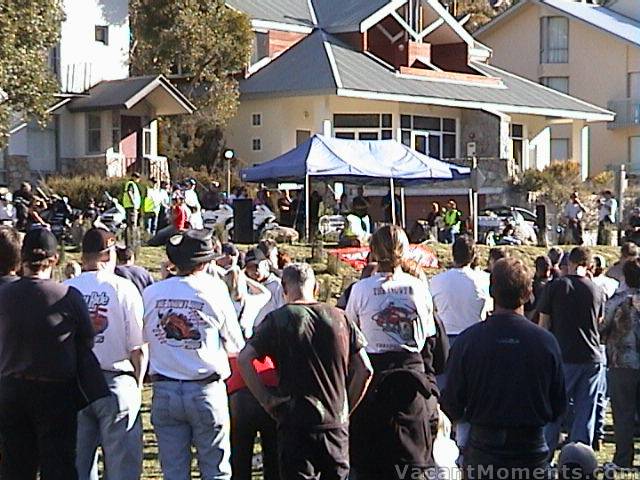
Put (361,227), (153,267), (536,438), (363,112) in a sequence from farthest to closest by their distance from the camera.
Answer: (363,112) → (361,227) → (153,267) → (536,438)

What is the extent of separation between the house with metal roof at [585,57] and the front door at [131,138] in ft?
64.1

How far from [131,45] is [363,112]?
827 cm

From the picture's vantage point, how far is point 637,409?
10250 mm

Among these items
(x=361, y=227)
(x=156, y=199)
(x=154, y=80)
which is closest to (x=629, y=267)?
(x=361, y=227)

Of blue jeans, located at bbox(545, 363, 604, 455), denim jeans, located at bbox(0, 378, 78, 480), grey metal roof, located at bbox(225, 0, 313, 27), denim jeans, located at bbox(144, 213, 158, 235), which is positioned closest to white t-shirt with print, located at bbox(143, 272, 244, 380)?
denim jeans, located at bbox(0, 378, 78, 480)

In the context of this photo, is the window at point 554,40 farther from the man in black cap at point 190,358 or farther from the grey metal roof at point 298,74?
the man in black cap at point 190,358

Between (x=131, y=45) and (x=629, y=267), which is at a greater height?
(x=131, y=45)

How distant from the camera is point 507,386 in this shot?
20.9ft

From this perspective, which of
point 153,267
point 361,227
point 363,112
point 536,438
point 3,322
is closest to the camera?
point 536,438

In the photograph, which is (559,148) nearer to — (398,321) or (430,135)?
(430,135)

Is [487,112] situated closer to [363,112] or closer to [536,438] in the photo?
[363,112]

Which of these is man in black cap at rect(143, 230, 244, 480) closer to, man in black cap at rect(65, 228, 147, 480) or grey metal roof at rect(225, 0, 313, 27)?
man in black cap at rect(65, 228, 147, 480)

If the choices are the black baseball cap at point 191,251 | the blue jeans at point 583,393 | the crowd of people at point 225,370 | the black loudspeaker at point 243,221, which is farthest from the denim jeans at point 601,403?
the black loudspeaker at point 243,221

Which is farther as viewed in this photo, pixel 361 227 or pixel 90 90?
pixel 90 90
